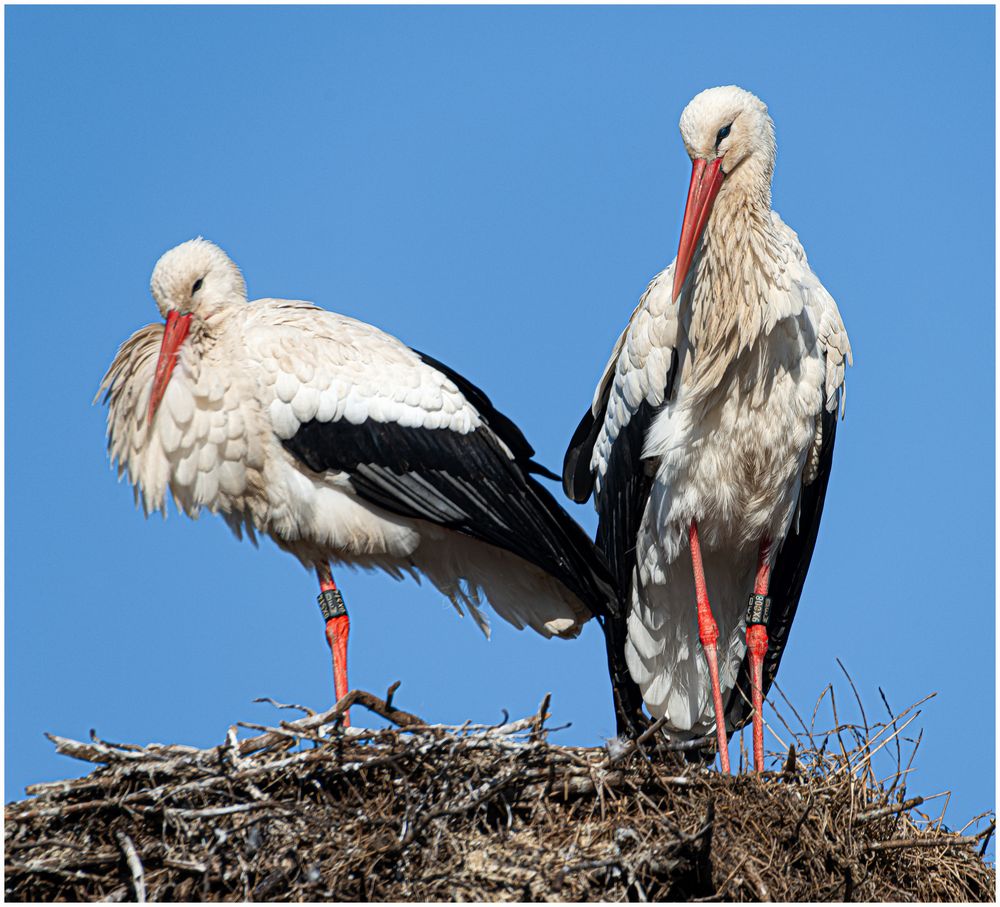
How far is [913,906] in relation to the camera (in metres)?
5.39

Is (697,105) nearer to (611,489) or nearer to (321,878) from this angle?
(611,489)

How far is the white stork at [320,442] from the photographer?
6414 millimetres

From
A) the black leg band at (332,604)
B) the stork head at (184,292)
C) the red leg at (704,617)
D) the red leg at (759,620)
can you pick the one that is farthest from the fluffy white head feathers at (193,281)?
the red leg at (759,620)

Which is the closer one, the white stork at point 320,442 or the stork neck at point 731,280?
the stork neck at point 731,280

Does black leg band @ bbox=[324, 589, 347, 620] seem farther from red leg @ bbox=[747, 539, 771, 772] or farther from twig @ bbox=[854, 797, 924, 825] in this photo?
twig @ bbox=[854, 797, 924, 825]

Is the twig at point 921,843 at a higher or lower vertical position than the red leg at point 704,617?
lower

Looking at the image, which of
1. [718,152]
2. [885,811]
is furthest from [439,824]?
[718,152]

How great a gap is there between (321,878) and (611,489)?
6.82ft

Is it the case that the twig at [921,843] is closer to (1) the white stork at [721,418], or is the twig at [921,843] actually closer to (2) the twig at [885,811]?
(2) the twig at [885,811]

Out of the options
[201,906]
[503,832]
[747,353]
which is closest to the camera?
[201,906]

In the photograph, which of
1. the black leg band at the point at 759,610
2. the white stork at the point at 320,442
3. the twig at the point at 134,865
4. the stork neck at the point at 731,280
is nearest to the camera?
the twig at the point at 134,865

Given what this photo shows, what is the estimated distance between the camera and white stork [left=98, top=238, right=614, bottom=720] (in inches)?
253

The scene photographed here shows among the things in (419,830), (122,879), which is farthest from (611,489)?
(122,879)

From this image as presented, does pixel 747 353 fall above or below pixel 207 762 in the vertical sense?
above
